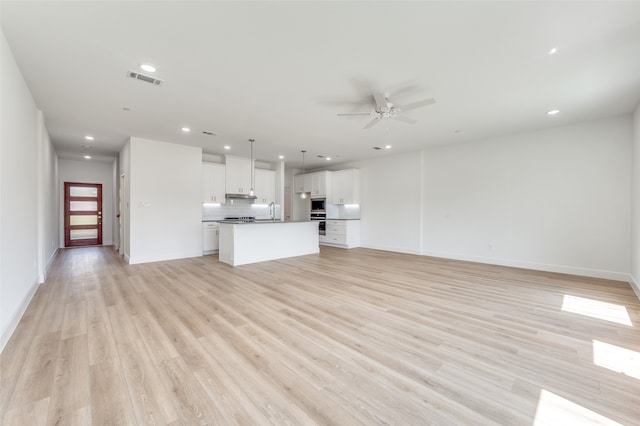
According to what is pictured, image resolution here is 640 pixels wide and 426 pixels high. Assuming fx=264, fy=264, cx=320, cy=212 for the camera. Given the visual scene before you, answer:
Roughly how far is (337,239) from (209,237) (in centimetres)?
390

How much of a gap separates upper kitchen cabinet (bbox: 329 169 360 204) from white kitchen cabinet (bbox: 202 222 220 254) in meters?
3.90

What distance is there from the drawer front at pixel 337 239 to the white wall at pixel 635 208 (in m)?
5.98

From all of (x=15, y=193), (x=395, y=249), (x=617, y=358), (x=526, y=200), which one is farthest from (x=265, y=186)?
(x=617, y=358)

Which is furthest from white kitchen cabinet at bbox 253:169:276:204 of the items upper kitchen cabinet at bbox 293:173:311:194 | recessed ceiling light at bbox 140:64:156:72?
recessed ceiling light at bbox 140:64:156:72

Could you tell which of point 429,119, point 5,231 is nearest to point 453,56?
point 429,119

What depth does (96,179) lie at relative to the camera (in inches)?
355

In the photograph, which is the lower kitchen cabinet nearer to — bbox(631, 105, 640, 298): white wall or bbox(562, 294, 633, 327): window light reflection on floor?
bbox(562, 294, 633, 327): window light reflection on floor

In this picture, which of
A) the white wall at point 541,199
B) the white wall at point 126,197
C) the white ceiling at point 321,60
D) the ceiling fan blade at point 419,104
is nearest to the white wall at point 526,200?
the white wall at point 541,199

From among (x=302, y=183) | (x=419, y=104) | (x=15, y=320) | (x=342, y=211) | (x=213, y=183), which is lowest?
(x=15, y=320)

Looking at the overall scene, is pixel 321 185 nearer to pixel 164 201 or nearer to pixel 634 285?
pixel 164 201

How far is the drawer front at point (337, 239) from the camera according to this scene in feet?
27.9

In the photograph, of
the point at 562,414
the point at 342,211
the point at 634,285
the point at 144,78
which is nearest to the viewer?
the point at 562,414

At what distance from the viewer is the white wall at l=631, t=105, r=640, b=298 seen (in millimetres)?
4004

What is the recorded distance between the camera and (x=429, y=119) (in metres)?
4.66
